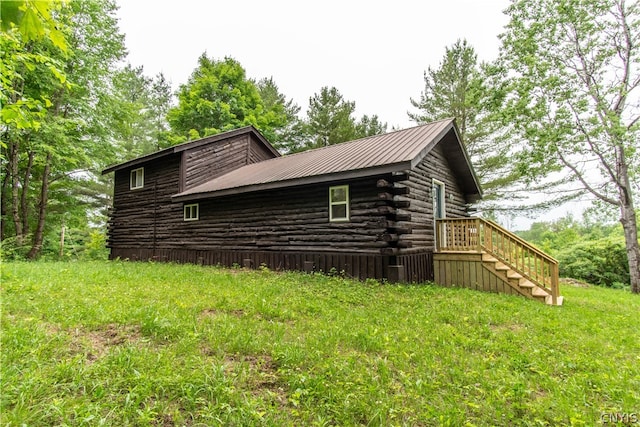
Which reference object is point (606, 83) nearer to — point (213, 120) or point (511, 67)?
point (511, 67)

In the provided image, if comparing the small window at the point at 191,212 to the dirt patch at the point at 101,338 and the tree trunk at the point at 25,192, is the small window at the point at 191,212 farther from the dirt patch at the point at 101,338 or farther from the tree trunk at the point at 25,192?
the dirt patch at the point at 101,338

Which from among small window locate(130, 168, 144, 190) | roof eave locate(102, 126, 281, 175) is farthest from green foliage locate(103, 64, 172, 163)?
roof eave locate(102, 126, 281, 175)

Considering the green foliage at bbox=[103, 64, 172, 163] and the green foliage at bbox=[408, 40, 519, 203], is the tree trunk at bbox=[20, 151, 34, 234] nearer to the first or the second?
the green foliage at bbox=[103, 64, 172, 163]

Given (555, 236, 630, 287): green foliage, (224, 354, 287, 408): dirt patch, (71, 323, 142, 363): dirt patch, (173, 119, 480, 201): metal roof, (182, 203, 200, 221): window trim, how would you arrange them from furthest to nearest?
(555, 236, 630, 287): green foliage → (182, 203, 200, 221): window trim → (173, 119, 480, 201): metal roof → (71, 323, 142, 363): dirt patch → (224, 354, 287, 408): dirt patch

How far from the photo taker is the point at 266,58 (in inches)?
1171

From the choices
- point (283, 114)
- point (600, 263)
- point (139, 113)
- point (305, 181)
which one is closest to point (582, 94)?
point (600, 263)

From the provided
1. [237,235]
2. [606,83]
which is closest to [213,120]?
[237,235]

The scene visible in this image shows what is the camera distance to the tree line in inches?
445

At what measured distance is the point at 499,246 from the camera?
823 cm

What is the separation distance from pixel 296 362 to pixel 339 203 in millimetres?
6144

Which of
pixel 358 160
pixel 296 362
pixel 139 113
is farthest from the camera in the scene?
pixel 139 113

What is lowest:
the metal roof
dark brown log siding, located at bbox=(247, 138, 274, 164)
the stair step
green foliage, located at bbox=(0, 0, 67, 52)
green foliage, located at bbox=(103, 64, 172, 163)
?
the stair step

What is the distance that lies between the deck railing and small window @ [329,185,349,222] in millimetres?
2984

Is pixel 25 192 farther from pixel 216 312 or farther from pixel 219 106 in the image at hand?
pixel 216 312
